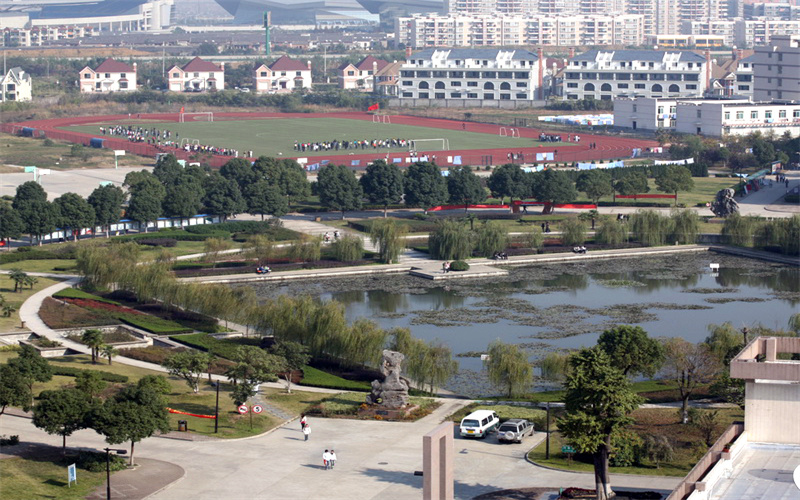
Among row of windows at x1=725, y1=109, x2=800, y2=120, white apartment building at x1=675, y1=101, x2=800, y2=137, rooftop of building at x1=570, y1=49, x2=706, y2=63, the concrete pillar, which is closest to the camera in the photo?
the concrete pillar

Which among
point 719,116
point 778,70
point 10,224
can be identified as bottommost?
point 10,224

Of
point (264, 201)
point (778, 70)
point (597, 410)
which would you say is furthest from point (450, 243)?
point (778, 70)

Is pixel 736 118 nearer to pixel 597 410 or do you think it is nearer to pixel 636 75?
pixel 636 75

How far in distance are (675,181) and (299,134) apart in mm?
53549

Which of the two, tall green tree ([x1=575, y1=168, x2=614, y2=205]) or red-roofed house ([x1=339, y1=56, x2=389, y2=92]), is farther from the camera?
red-roofed house ([x1=339, y1=56, x2=389, y2=92])

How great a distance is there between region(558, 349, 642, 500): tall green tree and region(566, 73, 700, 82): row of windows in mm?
122388

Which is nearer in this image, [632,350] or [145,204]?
[632,350]

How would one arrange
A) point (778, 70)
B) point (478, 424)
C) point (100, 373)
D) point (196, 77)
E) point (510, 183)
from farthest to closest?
1. point (196, 77)
2. point (778, 70)
3. point (510, 183)
4. point (100, 373)
5. point (478, 424)

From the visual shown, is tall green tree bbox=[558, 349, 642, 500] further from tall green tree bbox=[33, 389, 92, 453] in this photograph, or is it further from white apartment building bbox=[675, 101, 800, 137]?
white apartment building bbox=[675, 101, 800, 137]

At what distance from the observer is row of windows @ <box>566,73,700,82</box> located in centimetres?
15550

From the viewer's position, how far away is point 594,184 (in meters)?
92.4

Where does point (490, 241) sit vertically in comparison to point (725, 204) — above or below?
below

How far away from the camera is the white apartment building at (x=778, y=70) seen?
140m

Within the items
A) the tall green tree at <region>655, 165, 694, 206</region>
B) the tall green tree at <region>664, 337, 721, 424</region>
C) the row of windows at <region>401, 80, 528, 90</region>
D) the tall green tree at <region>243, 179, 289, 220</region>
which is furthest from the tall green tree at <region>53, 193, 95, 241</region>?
the row of windows at <region>401, 80, 528, 90</region>
